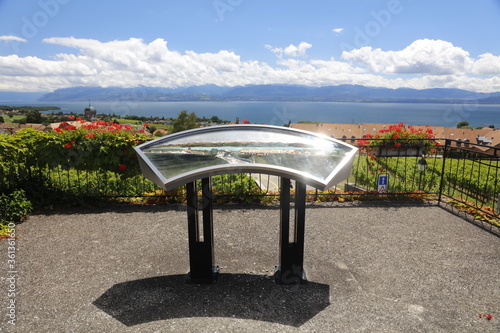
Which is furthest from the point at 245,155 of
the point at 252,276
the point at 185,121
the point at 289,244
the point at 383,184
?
the point at 185,121

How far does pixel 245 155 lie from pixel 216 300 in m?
1.66

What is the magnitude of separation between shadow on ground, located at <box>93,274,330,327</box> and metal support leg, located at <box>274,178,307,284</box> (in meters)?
0.14

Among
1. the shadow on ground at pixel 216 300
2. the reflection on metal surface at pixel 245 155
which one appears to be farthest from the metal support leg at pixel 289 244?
the reflection on metal surface at pixel 245 155

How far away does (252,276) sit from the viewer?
417cm

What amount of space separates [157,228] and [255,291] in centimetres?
258

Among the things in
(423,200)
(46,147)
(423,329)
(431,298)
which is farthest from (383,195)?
(46,147)

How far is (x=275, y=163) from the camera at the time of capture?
3.62 m

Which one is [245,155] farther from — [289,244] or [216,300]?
[216,300]

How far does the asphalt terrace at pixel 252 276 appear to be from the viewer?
10.8 ft

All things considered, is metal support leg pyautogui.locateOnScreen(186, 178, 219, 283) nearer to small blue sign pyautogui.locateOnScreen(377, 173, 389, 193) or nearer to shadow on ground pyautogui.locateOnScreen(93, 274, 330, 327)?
shadow on ground pyautogui.locateOnScreen(93, 274, 330, 327)

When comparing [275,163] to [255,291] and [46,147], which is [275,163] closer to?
[255,291]

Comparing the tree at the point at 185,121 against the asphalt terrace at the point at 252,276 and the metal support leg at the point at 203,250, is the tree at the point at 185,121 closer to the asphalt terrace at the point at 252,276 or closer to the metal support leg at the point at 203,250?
the asphalt terrace at the point at 252,276

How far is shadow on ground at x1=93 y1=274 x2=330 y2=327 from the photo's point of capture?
3.36 m

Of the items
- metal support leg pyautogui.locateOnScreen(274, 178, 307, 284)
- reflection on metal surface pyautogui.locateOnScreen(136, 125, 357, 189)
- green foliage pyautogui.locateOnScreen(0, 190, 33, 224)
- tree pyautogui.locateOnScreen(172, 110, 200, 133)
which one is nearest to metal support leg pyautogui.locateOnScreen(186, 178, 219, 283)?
reflection on metal surface pyautogui.locateOnScreen(136, 125, 357, 189)
